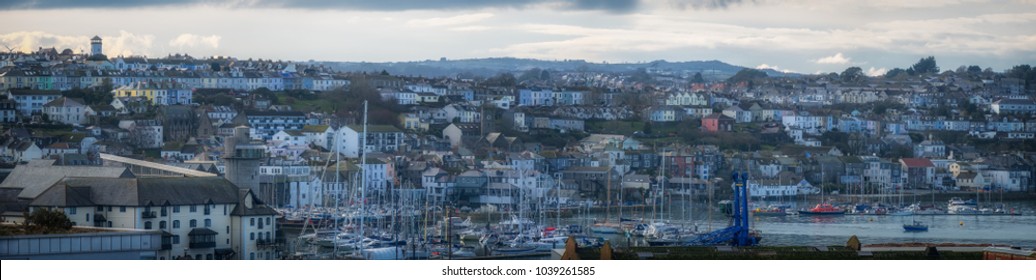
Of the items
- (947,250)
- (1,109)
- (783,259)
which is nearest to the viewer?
(783,259)

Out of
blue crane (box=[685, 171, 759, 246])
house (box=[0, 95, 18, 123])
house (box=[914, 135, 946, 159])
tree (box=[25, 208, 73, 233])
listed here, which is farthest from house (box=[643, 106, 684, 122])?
tree (box=[25, 208, 73, 233])


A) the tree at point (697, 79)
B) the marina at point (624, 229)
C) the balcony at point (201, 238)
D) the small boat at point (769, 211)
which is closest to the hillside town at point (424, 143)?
the balcony at point (201, 238)

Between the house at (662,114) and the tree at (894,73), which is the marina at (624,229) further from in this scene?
the tree at (894,73)

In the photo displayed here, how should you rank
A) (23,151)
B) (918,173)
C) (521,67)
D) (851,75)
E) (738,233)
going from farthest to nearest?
(521,67), (851,75), (918,173), (23,151), (738,233)

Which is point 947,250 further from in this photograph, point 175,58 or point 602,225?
point 175,58

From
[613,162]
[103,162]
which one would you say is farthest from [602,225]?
[613,162]

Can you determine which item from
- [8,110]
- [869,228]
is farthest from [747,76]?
[869,228]

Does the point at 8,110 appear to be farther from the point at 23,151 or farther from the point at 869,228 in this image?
the point at 869,228
